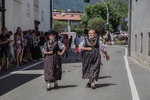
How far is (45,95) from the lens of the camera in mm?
10227

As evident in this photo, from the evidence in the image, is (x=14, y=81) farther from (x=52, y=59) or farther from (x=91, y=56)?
(x=91, y=56)

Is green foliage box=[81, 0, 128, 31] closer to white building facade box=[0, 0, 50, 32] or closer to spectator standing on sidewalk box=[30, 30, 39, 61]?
white building facade box=[0, 0, 50, 32]

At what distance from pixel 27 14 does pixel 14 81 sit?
1397 cm

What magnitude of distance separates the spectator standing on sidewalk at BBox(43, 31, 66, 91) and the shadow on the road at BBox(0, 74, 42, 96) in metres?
1.14

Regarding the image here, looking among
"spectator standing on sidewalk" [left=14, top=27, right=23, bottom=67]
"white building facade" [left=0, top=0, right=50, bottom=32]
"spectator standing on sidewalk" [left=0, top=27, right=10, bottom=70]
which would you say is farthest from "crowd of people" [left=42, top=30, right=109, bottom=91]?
"white building facade" [left=0, top=0, right=50, bottom=32]

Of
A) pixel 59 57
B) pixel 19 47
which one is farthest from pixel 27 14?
pixel 59 57

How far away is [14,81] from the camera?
13227 millimetres

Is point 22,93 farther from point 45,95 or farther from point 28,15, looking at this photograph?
point 28,15

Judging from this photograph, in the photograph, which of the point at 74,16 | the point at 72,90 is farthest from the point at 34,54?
the point at 74,16

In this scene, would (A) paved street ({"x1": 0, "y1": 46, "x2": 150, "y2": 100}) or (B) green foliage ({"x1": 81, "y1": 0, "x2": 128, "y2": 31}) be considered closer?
(A) paved street ({"x1": 0, "y1": 46, "x2": 150, "y2": 100})

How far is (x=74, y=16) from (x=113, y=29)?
2703 inches

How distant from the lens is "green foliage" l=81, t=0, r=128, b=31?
88.6 meters

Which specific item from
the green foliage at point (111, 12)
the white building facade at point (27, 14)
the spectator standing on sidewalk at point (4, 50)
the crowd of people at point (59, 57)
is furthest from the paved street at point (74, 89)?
the green foliage at point (111, 12)

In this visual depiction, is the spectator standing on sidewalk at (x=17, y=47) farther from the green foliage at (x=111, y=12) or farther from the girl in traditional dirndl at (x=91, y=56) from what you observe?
the green foliage at (x=111, y=12)
